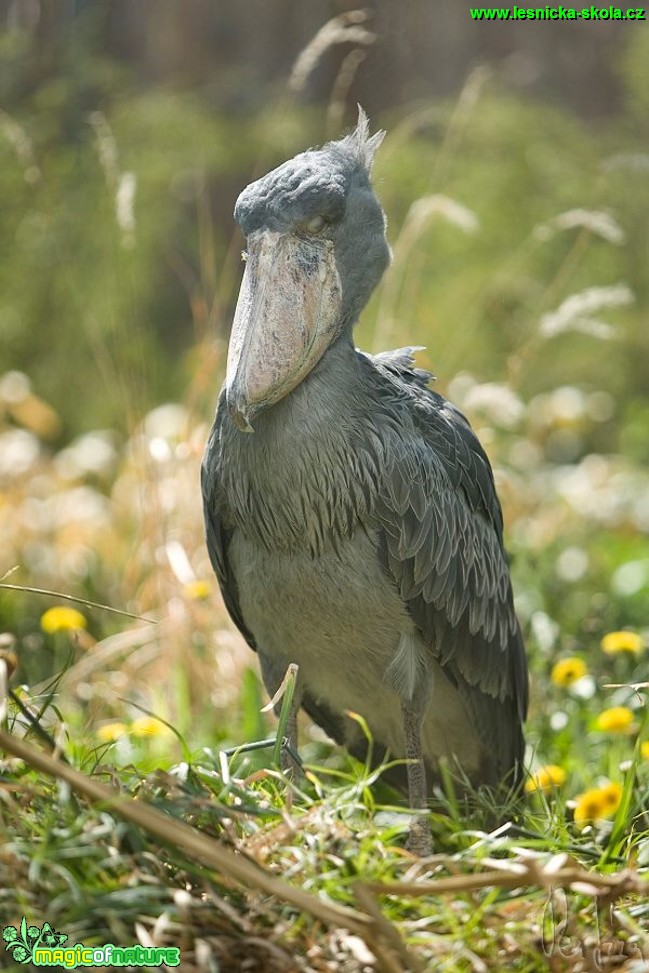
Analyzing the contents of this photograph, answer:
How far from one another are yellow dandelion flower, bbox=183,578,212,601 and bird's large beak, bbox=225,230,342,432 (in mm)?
1476

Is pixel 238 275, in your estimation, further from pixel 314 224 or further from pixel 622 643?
pixel 314 224

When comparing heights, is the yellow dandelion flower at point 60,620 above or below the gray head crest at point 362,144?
below

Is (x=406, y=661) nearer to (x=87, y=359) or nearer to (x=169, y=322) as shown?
(x=87, y=359)

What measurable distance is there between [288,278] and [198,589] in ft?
5.29

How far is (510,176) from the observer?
313 inches

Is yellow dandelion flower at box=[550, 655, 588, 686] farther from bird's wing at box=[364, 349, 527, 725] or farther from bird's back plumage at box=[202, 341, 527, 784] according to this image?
bird's back plumage at box=[202, 341, 527, 784]

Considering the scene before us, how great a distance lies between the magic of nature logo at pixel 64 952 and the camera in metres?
1.94

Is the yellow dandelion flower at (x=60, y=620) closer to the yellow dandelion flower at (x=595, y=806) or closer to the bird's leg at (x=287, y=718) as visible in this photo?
the bird's leg at (x=287, y=718)

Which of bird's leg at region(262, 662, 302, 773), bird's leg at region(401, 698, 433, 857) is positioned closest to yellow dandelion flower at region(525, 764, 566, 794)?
bird's leg at region(401, 698, 433, 857)

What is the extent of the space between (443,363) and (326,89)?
3.85 metres

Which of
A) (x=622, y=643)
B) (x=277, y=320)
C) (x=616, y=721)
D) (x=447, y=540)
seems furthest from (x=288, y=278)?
(x=622, y=643)

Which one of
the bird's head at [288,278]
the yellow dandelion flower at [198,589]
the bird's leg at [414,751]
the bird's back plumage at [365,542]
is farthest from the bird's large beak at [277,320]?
the yellow dandelion flower at [198,589]

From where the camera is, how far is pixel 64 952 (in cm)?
195

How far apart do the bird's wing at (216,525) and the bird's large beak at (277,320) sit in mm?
335
